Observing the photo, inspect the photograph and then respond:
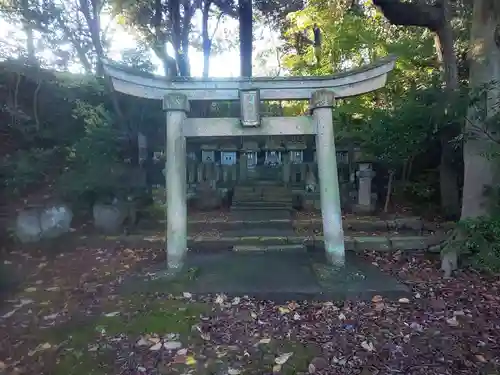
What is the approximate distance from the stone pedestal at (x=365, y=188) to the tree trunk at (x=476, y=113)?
9.56 feet

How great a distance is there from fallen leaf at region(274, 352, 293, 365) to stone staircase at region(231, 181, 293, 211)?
5196mm

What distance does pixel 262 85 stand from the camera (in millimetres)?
5609

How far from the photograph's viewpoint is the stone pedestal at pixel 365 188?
8.62 meters

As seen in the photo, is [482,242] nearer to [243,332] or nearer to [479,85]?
[479,85]

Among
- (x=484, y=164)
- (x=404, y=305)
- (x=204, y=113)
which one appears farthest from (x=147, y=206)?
(x=484, y=164)

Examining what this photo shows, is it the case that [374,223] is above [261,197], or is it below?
below

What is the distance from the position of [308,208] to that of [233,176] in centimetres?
198

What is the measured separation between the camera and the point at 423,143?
781 cm

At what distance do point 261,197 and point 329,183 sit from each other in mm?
3472

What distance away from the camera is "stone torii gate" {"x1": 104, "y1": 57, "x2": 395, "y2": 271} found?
5.40 metres

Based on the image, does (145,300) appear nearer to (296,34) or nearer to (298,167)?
(298,167)

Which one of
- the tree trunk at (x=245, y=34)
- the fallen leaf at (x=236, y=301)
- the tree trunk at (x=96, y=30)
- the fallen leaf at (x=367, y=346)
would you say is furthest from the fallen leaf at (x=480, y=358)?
the tree trunk at (x=245, y=34)

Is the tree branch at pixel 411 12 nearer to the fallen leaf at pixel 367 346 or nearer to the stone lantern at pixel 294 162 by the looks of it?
the stone lantern at pixel 294 162

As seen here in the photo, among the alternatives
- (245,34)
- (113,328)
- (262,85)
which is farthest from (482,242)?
(245,34)
